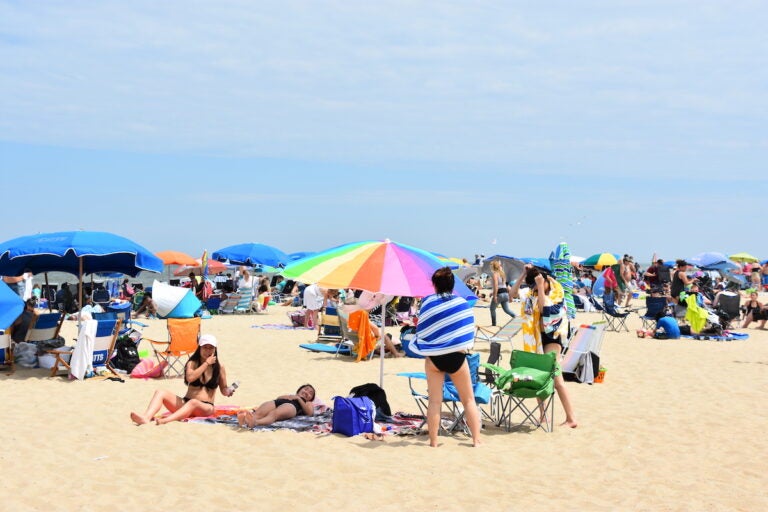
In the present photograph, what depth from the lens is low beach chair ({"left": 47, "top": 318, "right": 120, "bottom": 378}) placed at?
31.9ft

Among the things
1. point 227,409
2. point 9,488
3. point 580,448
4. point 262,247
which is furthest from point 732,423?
point 262,247

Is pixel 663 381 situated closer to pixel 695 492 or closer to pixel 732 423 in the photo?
pixel 732 423

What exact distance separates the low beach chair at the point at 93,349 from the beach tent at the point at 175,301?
94.1 inches

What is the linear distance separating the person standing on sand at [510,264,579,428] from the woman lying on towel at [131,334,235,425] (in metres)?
2.95

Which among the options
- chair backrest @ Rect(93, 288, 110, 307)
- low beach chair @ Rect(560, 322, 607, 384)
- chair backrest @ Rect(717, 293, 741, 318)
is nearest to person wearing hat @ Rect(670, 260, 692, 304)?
chair backrest @ Rect(717, 293, 741, 318)

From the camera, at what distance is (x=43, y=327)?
10672 mm

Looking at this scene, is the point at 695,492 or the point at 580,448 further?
the point at 580,448

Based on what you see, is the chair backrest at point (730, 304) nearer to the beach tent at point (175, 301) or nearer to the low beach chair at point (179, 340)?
the beach tent at point (175, 301)

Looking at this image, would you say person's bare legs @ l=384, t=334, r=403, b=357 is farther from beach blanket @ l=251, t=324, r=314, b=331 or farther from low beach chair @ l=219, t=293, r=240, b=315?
low beach chair @ l=219, t=293, r=240, b=315

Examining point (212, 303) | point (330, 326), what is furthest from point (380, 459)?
point (212, 303)

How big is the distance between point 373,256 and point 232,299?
14148mm

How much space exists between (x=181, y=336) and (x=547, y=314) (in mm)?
5117

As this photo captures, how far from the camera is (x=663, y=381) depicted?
1026 centimetres

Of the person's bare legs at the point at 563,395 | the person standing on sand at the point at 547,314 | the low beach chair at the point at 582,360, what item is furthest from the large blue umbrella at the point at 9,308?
the low beach chair at the point at 582,360
